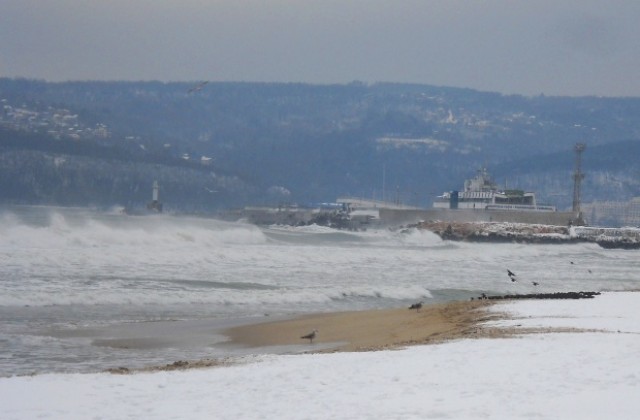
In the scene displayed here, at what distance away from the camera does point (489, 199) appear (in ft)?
364

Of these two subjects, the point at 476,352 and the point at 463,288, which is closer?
the point at 476,352

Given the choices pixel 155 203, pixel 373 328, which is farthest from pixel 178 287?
pixel 155 203

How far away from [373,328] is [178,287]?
9396 mm

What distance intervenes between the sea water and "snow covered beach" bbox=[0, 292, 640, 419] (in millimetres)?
3144

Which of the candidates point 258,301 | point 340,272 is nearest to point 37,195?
point 340,272

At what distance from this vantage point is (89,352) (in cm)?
1627

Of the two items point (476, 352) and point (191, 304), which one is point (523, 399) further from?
point (191, 304)

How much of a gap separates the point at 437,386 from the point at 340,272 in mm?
26327

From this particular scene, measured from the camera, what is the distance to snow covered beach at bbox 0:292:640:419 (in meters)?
9.68

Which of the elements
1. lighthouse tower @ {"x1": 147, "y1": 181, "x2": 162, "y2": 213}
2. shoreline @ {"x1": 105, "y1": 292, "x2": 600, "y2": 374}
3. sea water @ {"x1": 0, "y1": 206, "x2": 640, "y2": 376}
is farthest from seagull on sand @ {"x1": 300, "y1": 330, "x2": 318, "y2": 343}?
lighthouse tower @ {"x1": 147, "y1": 181, "x2": 162, "y2": 213}

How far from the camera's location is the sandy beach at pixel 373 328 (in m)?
16.4

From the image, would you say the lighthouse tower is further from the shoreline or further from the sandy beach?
the sandy beach

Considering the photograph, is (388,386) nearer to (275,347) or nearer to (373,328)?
(275,347)

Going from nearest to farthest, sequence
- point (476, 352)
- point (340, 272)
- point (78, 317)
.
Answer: point (476, 352)
point (78, 317)
point (340, 272)
